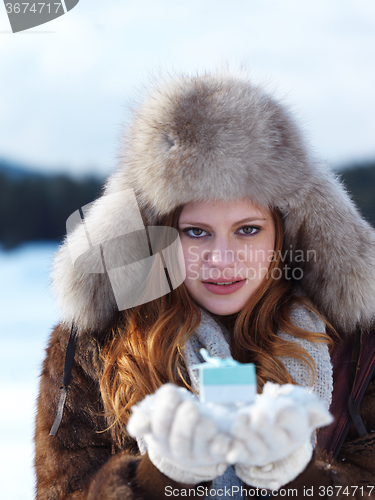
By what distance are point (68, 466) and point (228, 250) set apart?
2.77 ft

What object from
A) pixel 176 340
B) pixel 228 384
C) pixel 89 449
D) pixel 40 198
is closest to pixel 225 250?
pixel 176 340

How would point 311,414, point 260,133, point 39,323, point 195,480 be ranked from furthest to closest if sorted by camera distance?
point 39,323, point 260,133, point 195,480, point 311,414

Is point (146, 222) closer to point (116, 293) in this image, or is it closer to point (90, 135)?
point (116, 293)

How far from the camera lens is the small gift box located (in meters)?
0.79

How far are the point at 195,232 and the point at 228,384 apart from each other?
0.70 metres

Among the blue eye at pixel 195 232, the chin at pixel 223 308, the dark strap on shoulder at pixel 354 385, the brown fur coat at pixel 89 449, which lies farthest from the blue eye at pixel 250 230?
the brown fur coat at pixel 89 449

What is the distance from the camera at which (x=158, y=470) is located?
922 millimetres

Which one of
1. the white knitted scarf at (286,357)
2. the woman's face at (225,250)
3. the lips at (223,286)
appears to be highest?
the woman's face at (225,250)

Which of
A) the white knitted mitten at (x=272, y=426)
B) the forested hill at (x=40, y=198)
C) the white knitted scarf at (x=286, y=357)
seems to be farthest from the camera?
the forested hill at (x=40, y=198)

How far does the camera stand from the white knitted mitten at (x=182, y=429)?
2.40 ft

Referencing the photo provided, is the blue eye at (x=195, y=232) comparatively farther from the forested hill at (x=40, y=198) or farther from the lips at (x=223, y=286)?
the forested hill at (x=40, y=198)

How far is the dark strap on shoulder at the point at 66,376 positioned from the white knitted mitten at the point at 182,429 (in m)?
0.71

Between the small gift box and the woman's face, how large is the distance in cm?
58

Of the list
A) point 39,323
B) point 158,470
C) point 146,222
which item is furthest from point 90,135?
point 158,470
